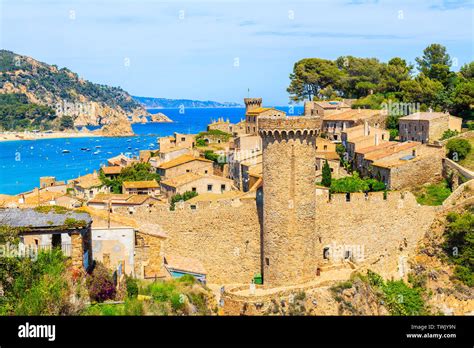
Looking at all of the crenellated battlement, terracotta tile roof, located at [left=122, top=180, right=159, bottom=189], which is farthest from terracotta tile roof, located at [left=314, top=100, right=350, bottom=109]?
the crenellated battlement

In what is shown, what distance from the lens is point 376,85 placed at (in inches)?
2056

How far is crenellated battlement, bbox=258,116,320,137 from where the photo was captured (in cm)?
2083

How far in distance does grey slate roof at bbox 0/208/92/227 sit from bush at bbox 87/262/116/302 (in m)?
1.39

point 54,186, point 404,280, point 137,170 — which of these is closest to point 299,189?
point 404,280

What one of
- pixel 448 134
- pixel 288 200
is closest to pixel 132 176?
pixel 448 134

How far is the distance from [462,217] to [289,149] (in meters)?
8.48

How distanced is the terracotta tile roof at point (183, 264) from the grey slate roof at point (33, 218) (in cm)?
405

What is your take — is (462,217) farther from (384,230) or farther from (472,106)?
(472,106)

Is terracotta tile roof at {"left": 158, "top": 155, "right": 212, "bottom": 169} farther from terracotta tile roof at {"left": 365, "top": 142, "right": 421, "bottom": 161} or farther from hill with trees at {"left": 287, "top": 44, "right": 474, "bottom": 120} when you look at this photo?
hill with trees at {"left": 287, "top": 44, "right": 474, "bottom": 120}

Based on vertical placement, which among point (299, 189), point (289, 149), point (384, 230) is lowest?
point (384, 230)

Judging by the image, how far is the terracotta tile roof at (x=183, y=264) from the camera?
2058 cm

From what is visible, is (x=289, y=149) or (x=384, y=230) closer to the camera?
(x=289, y=149)
